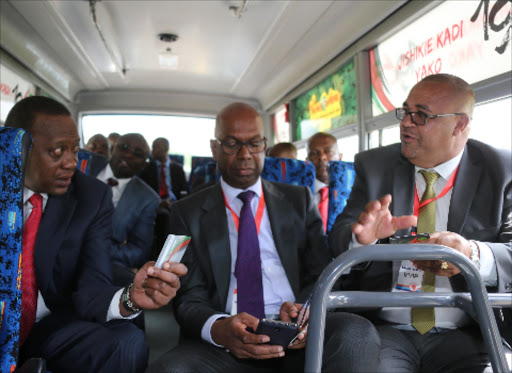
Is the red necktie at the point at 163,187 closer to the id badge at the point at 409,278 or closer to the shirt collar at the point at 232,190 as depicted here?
the shirt collar at the point at 232,190

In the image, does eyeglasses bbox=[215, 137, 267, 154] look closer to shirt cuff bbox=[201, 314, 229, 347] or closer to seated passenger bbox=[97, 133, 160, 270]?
shirt cuff bbox=[201, 314, 229, 347]

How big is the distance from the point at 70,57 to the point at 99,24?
5.04ft

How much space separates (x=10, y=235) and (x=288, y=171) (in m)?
1.70

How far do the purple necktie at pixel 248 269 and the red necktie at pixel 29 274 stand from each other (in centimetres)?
74

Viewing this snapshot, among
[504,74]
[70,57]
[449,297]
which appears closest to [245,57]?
[70,57]

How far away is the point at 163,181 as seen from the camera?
496 cm

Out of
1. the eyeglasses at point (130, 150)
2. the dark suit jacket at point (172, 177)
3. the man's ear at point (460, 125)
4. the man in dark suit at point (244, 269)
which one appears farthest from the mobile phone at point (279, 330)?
the dark suit jacket at point (172, 177)

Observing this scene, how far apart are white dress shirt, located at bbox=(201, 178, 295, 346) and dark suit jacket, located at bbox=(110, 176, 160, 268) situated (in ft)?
4.04

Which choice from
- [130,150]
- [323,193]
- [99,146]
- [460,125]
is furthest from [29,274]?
[99,146]

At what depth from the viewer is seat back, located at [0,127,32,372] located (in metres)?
0.95

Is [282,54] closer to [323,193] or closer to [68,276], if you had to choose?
[323,193]

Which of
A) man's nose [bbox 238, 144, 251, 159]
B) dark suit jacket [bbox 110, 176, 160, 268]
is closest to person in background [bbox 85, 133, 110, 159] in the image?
dark suit jacket [bbox 110, 176, 160, 268]

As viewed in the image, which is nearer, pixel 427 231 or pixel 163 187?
pixel 427 231

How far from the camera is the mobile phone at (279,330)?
1147 millimetres
